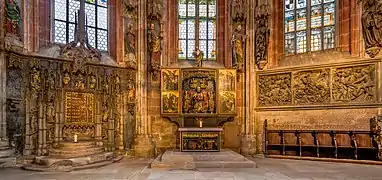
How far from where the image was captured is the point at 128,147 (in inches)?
512

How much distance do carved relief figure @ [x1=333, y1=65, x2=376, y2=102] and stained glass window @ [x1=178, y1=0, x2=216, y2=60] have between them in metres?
5.02

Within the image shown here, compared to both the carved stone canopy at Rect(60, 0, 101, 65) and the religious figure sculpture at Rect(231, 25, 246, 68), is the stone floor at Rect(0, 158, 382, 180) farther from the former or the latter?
the religious figure sculpture at Rect(231, 25, 246, 68)

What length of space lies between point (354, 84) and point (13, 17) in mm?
10843

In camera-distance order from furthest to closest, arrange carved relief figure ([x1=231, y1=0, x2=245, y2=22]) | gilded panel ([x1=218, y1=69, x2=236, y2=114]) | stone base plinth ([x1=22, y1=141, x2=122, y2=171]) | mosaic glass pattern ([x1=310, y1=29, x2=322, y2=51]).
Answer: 1. carved relief figure ([x1=231, y1=0, x2=245, y2=22])
2. gilded panel ([x1=218, y1=69, x2=236, y2=114])
3. mosaic glass pattern ([x1=310, y1=29, x2=322, y2=51])
4. stone base plinth ([x1=22, y1=141, x2=122, y2=171])

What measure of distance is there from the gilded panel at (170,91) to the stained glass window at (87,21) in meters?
2.78

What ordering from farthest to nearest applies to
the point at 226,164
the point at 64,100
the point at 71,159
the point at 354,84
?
the point at 64,100 → the point at 354,84 → the point at 226,164 → the point at 71,159

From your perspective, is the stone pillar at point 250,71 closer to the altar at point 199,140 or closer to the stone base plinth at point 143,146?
the altar at point 199,140

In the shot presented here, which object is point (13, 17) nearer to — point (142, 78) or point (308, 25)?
point (142, 78)

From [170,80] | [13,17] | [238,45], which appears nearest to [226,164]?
[170,80]

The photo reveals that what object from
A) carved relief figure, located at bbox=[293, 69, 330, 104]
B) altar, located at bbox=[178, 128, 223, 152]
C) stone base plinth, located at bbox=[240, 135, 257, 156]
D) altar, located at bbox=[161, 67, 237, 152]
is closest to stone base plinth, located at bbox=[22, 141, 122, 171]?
altar, located at bbox=[178, 128, 223, 152]

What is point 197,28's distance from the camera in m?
14.5

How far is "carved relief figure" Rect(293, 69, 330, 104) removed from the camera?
11.9m

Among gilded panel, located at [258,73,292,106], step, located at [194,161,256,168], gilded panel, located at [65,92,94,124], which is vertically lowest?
step, located at [194,161,256,168]

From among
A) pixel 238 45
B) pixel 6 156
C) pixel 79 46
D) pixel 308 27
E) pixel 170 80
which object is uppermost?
pixel 308 27
